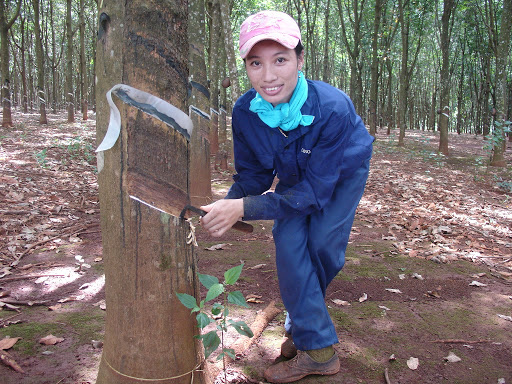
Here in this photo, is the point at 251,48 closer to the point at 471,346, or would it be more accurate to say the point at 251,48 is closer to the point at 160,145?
the point at 160,145

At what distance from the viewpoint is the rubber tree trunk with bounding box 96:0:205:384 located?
4.84 ft

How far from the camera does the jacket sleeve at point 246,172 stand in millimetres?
2201

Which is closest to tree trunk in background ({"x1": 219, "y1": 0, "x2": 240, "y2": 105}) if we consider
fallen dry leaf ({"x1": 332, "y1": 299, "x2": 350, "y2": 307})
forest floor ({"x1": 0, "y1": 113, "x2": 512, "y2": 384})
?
forest floor ({"x1": 0, "y1": 113, "x2": 512, "y2": 384})

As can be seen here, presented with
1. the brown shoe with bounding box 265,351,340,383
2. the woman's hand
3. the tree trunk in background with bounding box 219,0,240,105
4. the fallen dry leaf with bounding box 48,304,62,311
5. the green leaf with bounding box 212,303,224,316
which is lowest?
the brown shoe with bounding box 265,351,340,383

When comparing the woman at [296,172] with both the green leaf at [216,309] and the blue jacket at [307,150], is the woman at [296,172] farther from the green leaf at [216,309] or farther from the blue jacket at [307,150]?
the green leaf at [216,309]

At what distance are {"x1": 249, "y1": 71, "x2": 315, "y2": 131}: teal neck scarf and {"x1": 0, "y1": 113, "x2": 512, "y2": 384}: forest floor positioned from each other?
1.26 meters

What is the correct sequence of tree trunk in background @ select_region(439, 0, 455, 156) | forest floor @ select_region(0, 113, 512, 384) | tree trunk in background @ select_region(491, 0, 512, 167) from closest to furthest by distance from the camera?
forest floor @ select_region(0, 113, 512, 384) < tree trunk in background @ select_region(491, 0, 512, 167) < tree trunk in background @ select_region(439, 0, 455, 156)

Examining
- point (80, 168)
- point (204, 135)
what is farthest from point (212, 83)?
point (204, 135)

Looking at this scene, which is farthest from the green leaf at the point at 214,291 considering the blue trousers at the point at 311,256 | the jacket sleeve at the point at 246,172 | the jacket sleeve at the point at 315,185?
the jacket sleeve at the point at 246,172

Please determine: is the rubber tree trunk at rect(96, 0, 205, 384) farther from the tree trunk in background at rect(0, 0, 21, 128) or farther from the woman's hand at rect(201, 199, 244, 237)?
the tree trunk in background at rect(0, 0, 21, 128)

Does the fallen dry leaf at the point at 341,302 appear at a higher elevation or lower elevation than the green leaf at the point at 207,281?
lower

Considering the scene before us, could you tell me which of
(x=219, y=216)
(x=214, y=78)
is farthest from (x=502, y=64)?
(x=219, y=216)

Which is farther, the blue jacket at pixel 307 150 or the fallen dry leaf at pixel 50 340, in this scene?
the fallen dry leaf at pixel 50 340

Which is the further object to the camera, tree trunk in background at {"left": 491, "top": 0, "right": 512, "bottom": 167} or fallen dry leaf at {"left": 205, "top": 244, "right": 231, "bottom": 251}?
tree trunk in background at {"left": 491, "top": 0, "right": 512, "bottom": 167}
